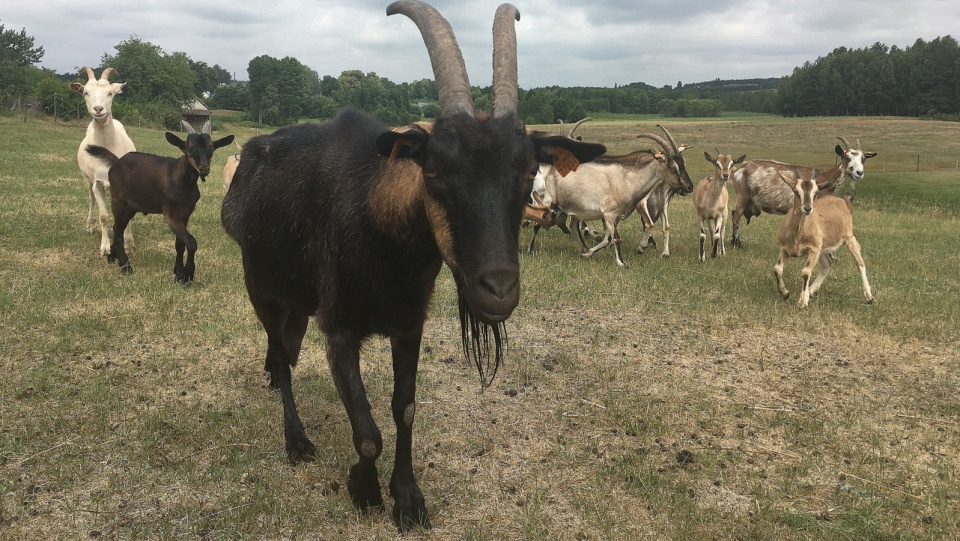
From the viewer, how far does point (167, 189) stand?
8961 mm

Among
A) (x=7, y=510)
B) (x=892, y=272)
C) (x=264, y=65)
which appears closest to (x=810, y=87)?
(x=264, y=65)

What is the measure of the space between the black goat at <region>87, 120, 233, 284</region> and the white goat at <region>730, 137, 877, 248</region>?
11194 mm

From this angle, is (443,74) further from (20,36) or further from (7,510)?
(20,36)

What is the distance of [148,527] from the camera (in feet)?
12.1

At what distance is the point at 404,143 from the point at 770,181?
43.4 feet

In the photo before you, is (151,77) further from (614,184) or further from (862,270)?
(862,270)

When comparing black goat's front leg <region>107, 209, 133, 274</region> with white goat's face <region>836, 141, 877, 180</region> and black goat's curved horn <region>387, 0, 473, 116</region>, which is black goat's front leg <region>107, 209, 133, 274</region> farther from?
white goat's face <region>836, 141, 877, 180</region>

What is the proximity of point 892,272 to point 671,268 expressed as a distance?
3921mm

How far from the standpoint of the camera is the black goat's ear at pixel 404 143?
2857 millimetres

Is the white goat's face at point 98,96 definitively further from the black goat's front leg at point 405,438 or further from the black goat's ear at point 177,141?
the black goat's front leg at point 405,438

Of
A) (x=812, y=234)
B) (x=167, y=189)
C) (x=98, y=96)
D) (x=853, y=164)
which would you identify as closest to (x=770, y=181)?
(x=853, y=164)

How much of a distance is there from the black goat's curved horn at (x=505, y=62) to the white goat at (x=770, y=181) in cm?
1179

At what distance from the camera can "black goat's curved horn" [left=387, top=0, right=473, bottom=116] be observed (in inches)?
121

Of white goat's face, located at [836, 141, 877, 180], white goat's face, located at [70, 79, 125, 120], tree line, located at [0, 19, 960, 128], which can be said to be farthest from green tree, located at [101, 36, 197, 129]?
white goat's face, located at [836, 141, 877, 180]
